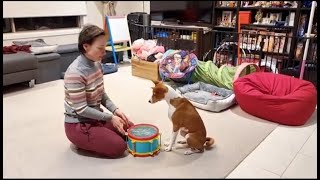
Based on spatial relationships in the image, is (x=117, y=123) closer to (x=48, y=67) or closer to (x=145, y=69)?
(x=145, y=69)

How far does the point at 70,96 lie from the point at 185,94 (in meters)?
1.42

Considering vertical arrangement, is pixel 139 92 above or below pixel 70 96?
below

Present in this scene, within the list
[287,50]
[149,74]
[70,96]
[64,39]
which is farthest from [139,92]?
[287,50]

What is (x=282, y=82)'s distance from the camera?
250cm

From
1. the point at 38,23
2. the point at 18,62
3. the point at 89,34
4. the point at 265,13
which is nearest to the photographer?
the point at 89,34

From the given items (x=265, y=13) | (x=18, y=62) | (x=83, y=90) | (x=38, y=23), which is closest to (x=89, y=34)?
(x=83, y=90)

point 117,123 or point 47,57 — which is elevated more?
point 47,57

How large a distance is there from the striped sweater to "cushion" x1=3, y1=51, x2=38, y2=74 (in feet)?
5.09

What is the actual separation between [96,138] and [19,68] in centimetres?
179

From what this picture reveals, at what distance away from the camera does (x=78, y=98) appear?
159 cm

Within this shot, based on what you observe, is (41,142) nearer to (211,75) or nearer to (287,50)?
(211,75)

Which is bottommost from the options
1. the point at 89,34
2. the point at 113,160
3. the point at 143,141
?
the point at 113,160

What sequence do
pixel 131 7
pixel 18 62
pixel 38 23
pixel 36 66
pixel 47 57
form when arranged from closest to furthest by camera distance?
pixel 18 62
pixel 36 66
pixel 47 57
pixel 38 23
pixel 131 7

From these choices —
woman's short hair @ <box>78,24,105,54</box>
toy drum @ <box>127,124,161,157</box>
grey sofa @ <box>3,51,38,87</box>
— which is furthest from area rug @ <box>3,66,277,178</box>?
woman's short hair @ <box>78,24,105,54</box>
